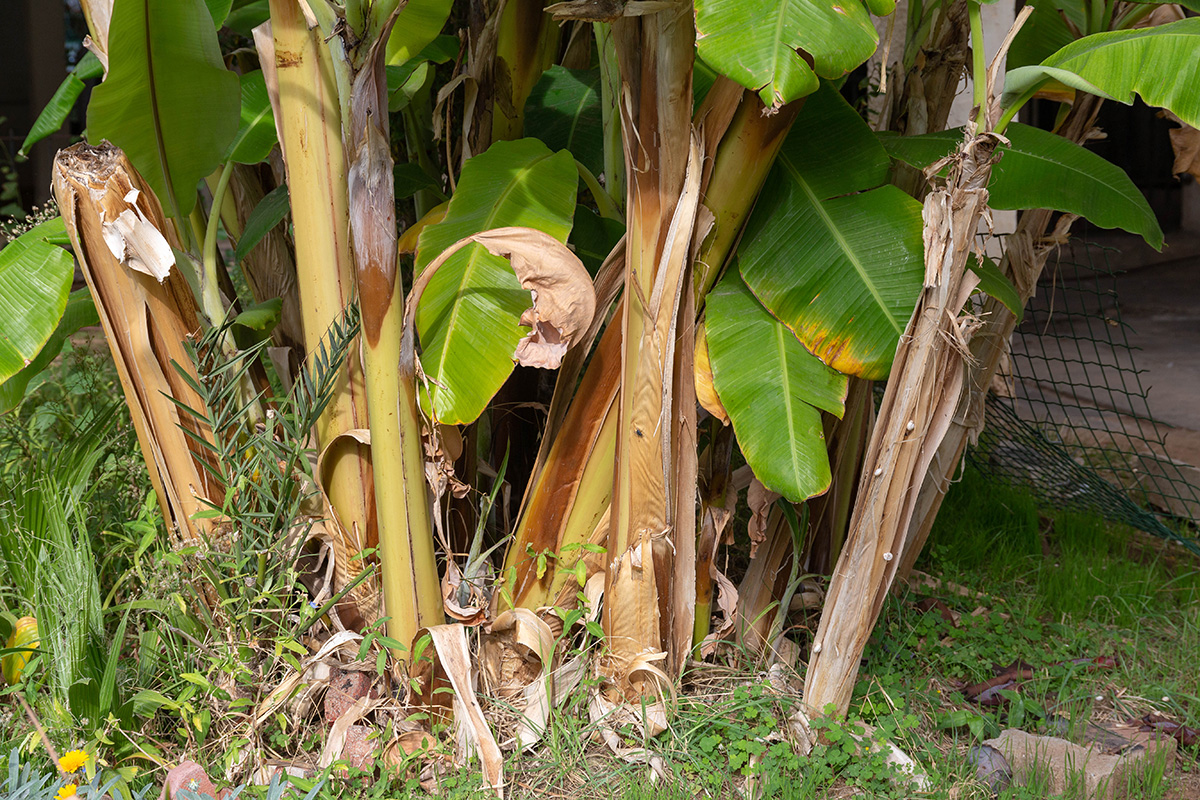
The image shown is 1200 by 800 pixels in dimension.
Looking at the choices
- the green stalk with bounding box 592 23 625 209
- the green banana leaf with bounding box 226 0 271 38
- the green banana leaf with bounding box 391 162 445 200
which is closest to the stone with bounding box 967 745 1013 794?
the green stalk with bounding box 592 23 625 209

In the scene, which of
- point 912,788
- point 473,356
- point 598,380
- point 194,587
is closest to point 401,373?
point 473,356

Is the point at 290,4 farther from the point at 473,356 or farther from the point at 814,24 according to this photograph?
the point at 814,24

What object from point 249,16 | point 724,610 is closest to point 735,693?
point 724,610

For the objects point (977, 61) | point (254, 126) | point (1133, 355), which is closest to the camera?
point (977, 61)

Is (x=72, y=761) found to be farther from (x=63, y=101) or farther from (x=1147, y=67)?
(x=1147, y=67)

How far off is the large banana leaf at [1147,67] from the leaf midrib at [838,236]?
38 cm

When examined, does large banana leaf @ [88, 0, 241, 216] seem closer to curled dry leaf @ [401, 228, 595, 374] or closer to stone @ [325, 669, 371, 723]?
curled dry leaf @ [401, 228, 595, 374]

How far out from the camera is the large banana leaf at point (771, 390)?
151 cm

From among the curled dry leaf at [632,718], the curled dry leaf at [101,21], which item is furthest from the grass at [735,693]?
the curled dry leaf at [101,21]

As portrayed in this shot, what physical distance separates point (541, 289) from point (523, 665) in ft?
2.62

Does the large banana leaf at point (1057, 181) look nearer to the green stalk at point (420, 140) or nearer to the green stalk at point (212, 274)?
the green stalk at point (420, 140)

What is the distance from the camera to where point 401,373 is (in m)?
1.59

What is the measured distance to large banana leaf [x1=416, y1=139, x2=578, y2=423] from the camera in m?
1.56

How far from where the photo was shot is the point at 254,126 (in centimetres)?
206
